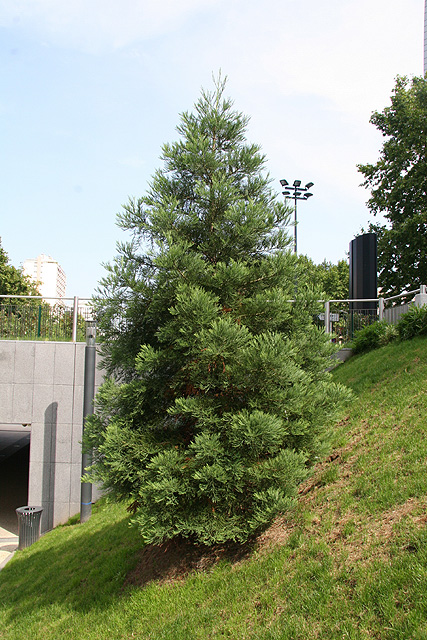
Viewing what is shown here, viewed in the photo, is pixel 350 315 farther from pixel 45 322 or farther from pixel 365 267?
pixel 45 322

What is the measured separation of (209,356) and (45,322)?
8425 millimetres

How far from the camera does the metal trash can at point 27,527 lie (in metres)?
10.8

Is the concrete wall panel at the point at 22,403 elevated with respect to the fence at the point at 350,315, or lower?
lower

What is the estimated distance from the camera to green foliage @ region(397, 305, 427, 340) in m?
9.99

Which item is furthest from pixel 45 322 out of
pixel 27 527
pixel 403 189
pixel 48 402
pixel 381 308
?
pixel 403 189

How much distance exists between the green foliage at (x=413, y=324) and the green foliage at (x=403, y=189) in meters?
14.3

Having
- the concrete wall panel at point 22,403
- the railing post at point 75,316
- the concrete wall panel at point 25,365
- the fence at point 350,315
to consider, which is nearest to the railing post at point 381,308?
the fence at point 350,315

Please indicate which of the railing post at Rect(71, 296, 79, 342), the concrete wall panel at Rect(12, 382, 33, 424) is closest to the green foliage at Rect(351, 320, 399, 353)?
the railing post at Rect(71, 296, 79, 342)

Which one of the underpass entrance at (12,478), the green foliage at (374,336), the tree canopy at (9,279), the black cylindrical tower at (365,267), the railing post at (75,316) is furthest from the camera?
the tree canopy at (9,279)

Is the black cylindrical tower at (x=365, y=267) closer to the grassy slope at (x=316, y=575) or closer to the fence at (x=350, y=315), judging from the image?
the fence at (x=350, y=315)

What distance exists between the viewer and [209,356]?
18.4 feet

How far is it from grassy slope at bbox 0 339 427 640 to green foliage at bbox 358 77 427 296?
1713 cm

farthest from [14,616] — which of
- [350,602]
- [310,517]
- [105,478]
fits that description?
[350,602]

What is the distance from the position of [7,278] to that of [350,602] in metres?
39.2
